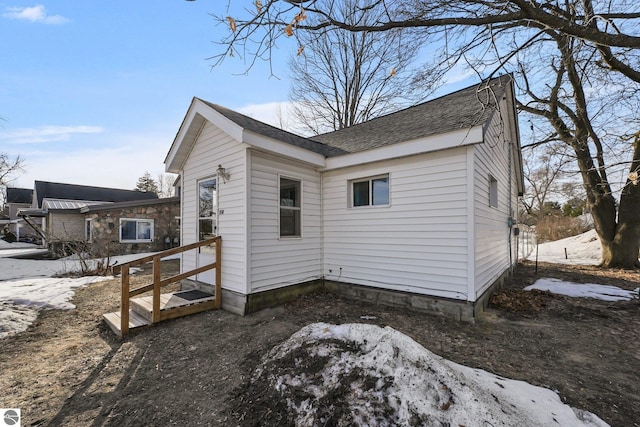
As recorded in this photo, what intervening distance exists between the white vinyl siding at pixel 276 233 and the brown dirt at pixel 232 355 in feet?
2.18

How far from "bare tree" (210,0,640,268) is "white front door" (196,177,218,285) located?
289 centimetres

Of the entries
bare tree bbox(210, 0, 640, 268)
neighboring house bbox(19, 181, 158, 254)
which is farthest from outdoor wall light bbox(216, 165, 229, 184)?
neighboring house bbox(19, 181, 158, 254)

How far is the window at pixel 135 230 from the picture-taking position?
43.0ft

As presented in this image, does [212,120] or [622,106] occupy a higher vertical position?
[622,106]

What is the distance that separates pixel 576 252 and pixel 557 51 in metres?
11.7

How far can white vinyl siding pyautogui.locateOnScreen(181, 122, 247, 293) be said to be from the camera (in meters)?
5.00

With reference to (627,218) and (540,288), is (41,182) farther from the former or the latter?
(627,218)

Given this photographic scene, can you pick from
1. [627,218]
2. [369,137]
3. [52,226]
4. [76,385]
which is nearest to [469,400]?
[76,385]

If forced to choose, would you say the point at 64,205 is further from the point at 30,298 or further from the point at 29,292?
the point at 30,298

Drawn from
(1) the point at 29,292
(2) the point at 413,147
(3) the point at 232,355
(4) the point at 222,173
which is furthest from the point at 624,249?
(1) the point at 29,292

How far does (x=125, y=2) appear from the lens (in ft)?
13.1

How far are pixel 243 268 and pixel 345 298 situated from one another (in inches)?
95.1

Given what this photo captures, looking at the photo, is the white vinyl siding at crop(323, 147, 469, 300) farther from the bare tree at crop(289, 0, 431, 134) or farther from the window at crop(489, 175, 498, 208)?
the bare tree at crop(289, 0, 431, 134)

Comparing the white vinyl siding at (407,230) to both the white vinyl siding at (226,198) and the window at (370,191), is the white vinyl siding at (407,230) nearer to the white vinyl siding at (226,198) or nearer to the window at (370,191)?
the window at (370,191)
